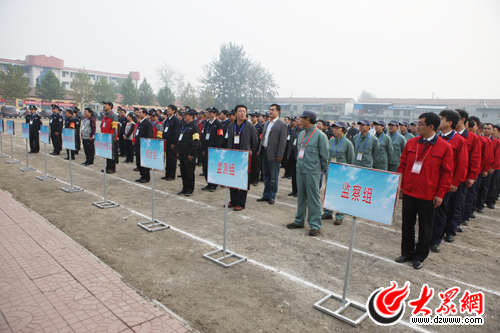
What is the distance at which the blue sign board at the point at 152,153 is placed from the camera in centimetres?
544

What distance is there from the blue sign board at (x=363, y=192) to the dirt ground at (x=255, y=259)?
1130 mm

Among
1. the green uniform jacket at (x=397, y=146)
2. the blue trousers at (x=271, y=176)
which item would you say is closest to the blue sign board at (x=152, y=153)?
the blue trousers at (x=271, y=176)

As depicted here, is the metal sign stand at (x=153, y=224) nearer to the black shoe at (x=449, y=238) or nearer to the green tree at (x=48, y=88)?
the black shoe at (x=449, y=238)

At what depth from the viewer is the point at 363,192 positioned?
3162mm

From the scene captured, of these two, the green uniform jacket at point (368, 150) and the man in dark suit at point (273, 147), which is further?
the man in dark suit at point (273, 147)

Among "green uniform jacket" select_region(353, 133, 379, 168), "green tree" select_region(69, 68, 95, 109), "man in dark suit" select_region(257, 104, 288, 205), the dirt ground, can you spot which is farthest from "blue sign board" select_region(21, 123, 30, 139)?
"green tree" select_region(69, 68, 95, 109)

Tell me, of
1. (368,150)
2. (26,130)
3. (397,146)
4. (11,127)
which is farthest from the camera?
(11,127)

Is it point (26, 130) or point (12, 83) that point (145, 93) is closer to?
point (12, 83)

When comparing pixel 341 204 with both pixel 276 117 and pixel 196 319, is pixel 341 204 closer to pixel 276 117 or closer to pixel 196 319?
pixel 196 319

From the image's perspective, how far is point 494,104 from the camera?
5403 cm

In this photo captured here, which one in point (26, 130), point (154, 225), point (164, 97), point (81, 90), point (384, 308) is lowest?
point (154, 225)

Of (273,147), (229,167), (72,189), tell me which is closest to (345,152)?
(273,147)

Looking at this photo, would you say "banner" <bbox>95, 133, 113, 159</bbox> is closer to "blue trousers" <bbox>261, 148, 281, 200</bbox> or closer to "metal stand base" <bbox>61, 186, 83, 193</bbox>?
"metal stand base" <bbox>61, 186, 83, 193</bbox>

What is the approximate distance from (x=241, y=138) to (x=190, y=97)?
64.8 meters
